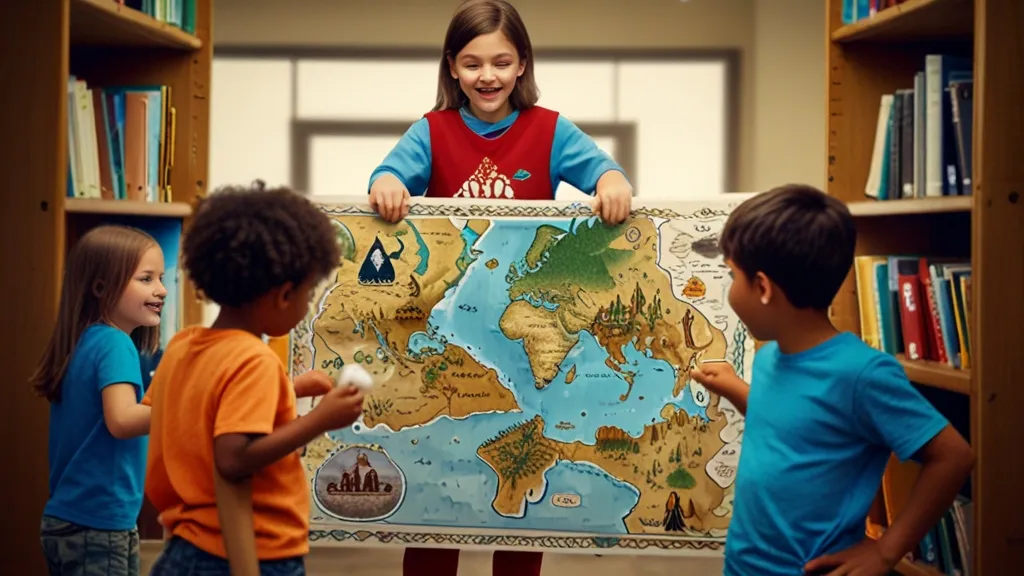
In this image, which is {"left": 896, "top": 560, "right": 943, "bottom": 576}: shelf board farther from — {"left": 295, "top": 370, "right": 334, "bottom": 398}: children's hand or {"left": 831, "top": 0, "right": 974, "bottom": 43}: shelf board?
{"left": 295, "top": 370, "right": 334, "bottom": 398}: children's hand

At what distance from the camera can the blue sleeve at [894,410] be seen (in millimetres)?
1526

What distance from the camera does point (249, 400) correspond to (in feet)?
4.91

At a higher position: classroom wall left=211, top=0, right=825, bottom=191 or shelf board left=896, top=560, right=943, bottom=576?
classroom wall left=211, top=0, right=825, bottom=191

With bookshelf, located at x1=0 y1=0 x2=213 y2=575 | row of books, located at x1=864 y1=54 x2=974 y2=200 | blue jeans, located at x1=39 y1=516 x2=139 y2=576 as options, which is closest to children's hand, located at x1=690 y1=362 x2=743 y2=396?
row of books, located at x1=864 y1=54 x2=974 y2=200

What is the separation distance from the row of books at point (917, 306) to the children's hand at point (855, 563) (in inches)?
34.1

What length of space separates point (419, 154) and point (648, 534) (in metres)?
0.96

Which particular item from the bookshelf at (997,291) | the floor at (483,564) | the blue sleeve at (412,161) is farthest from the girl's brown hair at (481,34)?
the floor at (483,564)

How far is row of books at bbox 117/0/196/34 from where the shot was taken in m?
2.86

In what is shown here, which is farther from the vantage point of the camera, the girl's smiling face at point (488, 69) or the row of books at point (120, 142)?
the row of books at point (120, 142)

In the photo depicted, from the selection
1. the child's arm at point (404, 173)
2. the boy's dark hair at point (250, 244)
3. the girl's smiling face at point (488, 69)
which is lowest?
the boy's dark hair at point (250, 244)

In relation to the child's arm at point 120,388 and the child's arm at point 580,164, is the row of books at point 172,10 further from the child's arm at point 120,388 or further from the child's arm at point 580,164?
the child's arm at point 580,164

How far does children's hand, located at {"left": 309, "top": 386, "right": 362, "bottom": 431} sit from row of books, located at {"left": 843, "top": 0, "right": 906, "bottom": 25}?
1.87m

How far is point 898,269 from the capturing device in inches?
104

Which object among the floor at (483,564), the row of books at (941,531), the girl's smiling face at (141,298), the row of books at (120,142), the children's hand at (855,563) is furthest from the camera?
the floor at (483,564)
